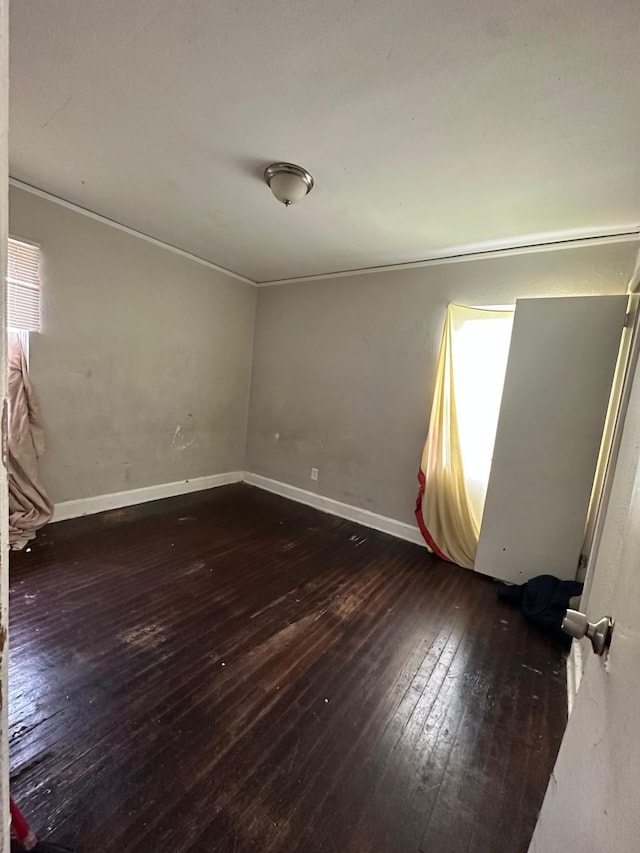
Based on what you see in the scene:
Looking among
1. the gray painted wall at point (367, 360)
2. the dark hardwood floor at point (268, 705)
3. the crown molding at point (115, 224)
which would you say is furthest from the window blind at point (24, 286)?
the gray painted wall at point (367, 360)

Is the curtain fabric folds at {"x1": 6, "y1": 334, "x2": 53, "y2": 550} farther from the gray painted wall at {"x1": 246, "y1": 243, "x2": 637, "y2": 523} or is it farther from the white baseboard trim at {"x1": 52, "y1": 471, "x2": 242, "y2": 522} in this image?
the gray painted wall at {"x1": 246, "y1": 243, "x2": 637, "y2": 523}

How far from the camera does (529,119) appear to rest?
1374mm

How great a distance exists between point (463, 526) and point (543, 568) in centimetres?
58

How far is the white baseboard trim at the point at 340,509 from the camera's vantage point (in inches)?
125

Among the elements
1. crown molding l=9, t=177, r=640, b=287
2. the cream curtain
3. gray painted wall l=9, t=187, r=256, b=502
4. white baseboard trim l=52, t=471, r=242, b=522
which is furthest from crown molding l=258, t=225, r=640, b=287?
white baseboard trim l=52, t=471, r=242, b=522

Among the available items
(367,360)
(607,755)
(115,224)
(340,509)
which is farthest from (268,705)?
(115,224)

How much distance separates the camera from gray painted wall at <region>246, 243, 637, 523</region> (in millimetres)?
2574

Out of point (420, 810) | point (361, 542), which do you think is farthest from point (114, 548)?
point (420, 810)

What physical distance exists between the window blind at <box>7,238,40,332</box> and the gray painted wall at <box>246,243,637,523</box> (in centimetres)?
209

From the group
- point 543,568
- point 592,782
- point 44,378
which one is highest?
point 44,378

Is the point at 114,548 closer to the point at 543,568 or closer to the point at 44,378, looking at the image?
the point at 44,378

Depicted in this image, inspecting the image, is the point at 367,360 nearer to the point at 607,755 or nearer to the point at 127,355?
the point at 127,355

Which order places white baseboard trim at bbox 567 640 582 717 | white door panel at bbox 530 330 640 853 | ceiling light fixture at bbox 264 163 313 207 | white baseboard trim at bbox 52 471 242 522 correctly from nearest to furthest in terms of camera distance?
white door panel at bbox 530 330 640 853 < white baseboard trim at bbox 567 640 582 717 < ceiling light fixture at bbox 264 163 313 207 < white baseboard trim at bbox 52 471 242 522

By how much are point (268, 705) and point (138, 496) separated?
2.51 metres
